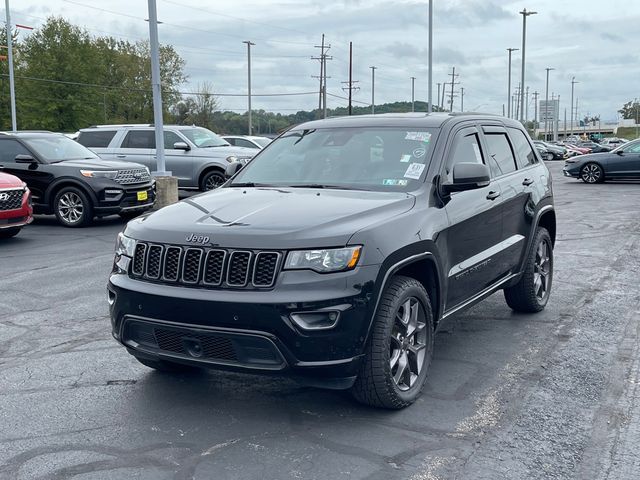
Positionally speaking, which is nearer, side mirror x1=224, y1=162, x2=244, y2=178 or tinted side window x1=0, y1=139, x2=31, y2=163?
side mirror x1=224, y1=162, x2=244, y2=178

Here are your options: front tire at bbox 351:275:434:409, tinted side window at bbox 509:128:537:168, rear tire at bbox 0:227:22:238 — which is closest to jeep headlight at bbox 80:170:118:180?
rear tire at bbox 0:227:22:238

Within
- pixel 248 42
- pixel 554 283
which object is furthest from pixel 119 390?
pixel 248 42

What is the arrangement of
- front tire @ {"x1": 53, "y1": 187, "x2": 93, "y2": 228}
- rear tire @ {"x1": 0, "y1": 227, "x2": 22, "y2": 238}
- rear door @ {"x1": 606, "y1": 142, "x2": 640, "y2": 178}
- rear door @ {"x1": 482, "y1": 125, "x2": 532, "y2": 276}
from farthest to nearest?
rear door @ {"x1": 606, "y1": 142, "x2": 640, "y2": 178} → front tire @ {"x1": 53, "y1": 187, "x2": 93, "y2": 228} → rear tire @ {"x1": 0, "y1": 227, "x2": 22, "y2": 238} → rear door @ {"x1": 482, "y1": 125, "x2": 532, "y2": 276}

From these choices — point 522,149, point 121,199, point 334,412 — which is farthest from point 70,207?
point 334,412

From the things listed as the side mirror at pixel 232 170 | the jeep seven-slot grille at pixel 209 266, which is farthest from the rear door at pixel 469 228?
the side mirror at pixel 232 170

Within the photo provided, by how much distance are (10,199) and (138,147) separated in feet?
22.8

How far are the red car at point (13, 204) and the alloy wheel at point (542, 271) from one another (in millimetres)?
8015

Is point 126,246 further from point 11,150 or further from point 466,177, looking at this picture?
point 11,150

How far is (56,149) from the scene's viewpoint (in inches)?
569

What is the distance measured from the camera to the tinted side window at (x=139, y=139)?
1795cm

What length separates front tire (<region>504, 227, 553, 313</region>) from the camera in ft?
21.8

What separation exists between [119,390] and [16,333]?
6.46 ft

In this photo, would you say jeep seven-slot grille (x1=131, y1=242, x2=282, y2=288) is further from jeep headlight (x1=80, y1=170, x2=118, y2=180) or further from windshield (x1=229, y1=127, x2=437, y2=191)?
jeep headlight (x1=80, y1=170, x2=118, y2=180)

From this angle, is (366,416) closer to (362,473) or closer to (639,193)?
(362,473)
